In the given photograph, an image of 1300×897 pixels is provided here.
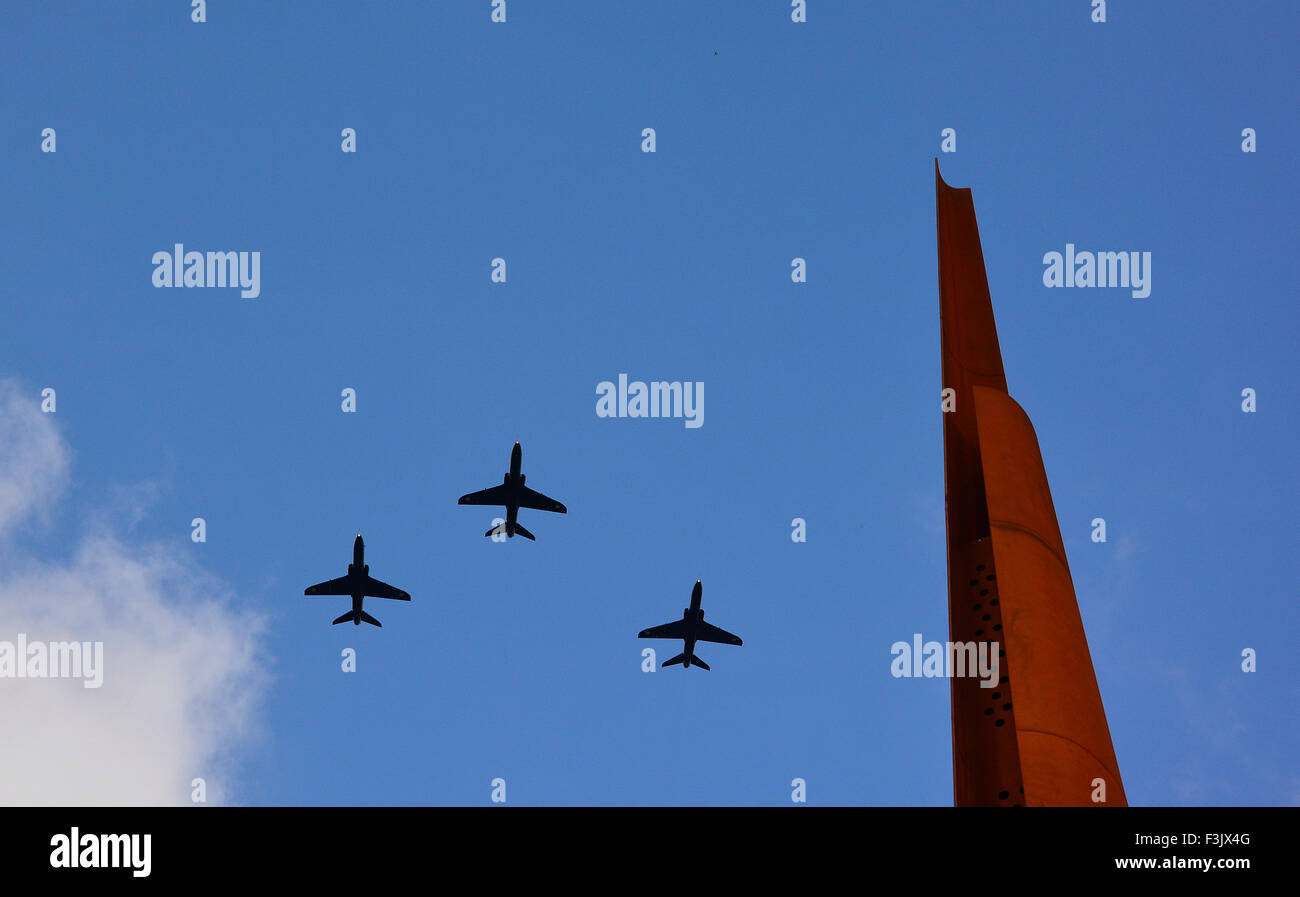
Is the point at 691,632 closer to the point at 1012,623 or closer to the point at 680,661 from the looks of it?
the point at 680,661

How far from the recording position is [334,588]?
268 feet

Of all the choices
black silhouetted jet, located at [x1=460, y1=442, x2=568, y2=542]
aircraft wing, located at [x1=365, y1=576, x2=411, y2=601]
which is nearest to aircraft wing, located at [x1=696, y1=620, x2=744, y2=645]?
black silhouetted jet, located at [x1=460, y1=442, x2=568, y2=542]

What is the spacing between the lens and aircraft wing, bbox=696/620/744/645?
269ft

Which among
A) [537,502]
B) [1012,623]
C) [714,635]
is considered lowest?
[1012,623]

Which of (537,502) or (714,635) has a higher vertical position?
(537,502)

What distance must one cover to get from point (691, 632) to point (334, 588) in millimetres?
23643

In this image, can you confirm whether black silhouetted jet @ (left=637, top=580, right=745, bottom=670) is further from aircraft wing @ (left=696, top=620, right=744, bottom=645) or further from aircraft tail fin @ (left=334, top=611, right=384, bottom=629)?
aircraft tail fin @ (left=334, top=611, right=384, bottom=629)

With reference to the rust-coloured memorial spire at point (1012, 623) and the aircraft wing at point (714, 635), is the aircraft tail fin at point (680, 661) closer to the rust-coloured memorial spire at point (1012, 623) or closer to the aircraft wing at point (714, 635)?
the aircraft wing at point (714, 635)

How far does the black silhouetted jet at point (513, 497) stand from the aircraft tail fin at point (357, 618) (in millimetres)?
11470

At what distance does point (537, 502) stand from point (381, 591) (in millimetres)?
12745

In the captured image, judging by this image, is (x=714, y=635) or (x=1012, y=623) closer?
(x=1012, y=623)

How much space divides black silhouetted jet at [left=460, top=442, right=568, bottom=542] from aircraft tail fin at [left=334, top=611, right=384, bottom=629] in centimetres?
1147

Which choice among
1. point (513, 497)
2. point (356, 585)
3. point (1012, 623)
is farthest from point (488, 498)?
point (1012, 623)
